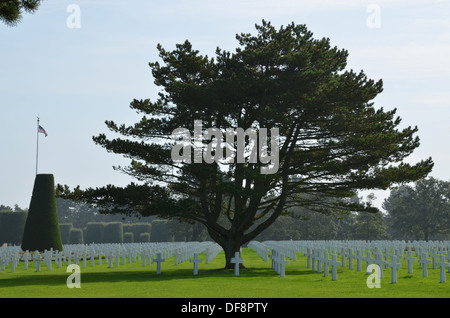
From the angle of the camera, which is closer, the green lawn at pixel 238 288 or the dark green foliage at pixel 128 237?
the green lawn at pixel 238 288

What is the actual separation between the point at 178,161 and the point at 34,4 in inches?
564

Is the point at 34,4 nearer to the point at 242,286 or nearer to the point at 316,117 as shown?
the point at 242,286

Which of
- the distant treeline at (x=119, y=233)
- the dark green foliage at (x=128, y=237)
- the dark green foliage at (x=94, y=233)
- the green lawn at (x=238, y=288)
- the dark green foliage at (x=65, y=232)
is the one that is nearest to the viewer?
the green lawn at (x=238, y=288)

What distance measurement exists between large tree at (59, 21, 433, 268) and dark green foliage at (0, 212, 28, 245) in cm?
4034

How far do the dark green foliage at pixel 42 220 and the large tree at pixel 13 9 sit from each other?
28.3 m

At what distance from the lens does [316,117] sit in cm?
2633

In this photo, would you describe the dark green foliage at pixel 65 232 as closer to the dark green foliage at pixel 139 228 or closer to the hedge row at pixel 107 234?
the hedge row at pixel 107 234

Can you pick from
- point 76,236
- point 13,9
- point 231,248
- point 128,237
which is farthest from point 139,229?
point 13,9

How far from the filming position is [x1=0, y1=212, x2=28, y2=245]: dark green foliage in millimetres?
63312

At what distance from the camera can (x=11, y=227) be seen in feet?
208

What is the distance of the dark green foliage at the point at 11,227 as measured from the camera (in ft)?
208

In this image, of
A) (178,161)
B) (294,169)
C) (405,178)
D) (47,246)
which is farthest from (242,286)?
(47,246)

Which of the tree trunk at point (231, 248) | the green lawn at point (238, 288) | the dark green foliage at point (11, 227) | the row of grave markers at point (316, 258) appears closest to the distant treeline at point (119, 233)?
the dark green foliage at point (11, 227)

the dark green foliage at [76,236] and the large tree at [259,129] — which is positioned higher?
the large tree at [259,129]
